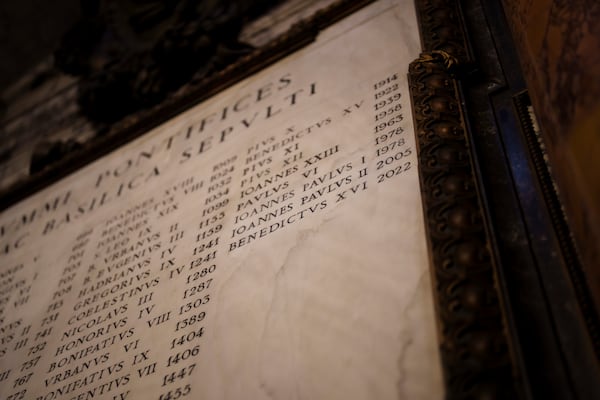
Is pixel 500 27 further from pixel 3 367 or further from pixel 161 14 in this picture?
pixel 161 14

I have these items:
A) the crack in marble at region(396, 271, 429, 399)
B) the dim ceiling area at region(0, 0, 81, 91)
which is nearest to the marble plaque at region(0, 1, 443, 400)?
the crack in marble at region(396, 271, 429, 399)

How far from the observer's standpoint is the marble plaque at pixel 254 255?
1367 millimetres

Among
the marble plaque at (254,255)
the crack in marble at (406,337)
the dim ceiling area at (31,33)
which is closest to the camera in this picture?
the crack in marble at (406,337)

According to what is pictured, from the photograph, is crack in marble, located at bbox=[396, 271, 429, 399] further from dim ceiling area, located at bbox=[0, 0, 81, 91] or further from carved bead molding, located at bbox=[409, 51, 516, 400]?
dim ceiling area, located at bbox=[0, 0, 81, 91]

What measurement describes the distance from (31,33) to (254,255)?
4.40m

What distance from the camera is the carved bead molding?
3.58 feet

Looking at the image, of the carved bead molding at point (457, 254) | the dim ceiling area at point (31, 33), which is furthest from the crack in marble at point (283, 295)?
the dim ceiling area at point (31, 33)

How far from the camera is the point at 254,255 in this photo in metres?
1.73

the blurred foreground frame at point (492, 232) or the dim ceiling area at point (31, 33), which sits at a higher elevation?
the dim ceiling area at point (31, 33)

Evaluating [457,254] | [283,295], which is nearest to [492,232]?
[457,254]

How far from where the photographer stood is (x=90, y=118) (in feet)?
11.9

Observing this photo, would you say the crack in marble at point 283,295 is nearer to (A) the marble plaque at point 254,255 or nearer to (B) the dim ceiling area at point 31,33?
(A) the marble plaque at point 254,255

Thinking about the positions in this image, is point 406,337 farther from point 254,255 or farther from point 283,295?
point 254,255

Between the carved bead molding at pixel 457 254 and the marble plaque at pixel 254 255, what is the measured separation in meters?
0.07
